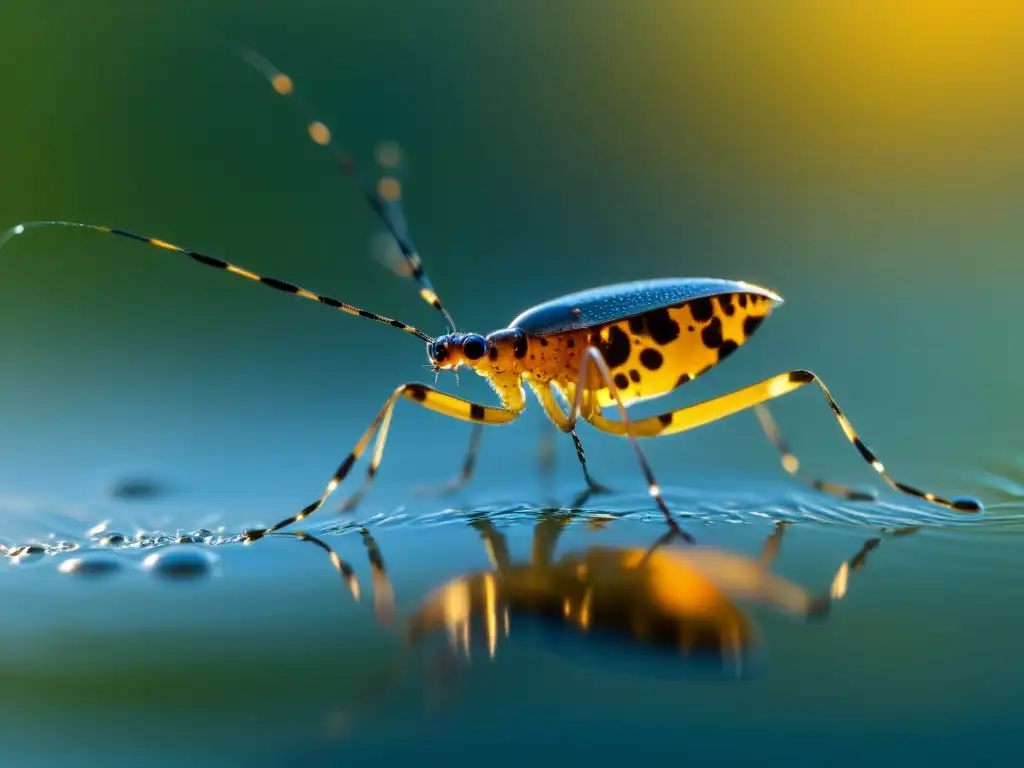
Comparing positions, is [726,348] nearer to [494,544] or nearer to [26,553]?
[494,544]

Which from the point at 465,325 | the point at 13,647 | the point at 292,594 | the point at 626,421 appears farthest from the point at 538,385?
the point at 13,647

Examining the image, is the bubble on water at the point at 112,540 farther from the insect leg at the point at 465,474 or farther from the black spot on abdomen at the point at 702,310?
the black spot on abdomen at the point at 702,310

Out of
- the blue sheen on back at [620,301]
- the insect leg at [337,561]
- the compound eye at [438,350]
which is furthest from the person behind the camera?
the compound eye at [438,350]

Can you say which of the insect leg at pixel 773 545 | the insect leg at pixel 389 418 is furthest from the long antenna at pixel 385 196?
the insect leg at pixel 773 545

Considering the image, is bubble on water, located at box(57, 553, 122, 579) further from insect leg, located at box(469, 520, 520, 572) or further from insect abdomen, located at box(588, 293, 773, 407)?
insect abdomen, located at box(588, 293, 773, 407)

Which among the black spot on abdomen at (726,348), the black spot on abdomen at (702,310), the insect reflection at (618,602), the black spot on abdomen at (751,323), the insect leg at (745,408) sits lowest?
the insect reflection at (618,602)

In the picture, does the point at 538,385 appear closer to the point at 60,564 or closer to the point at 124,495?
the point at 124,495
